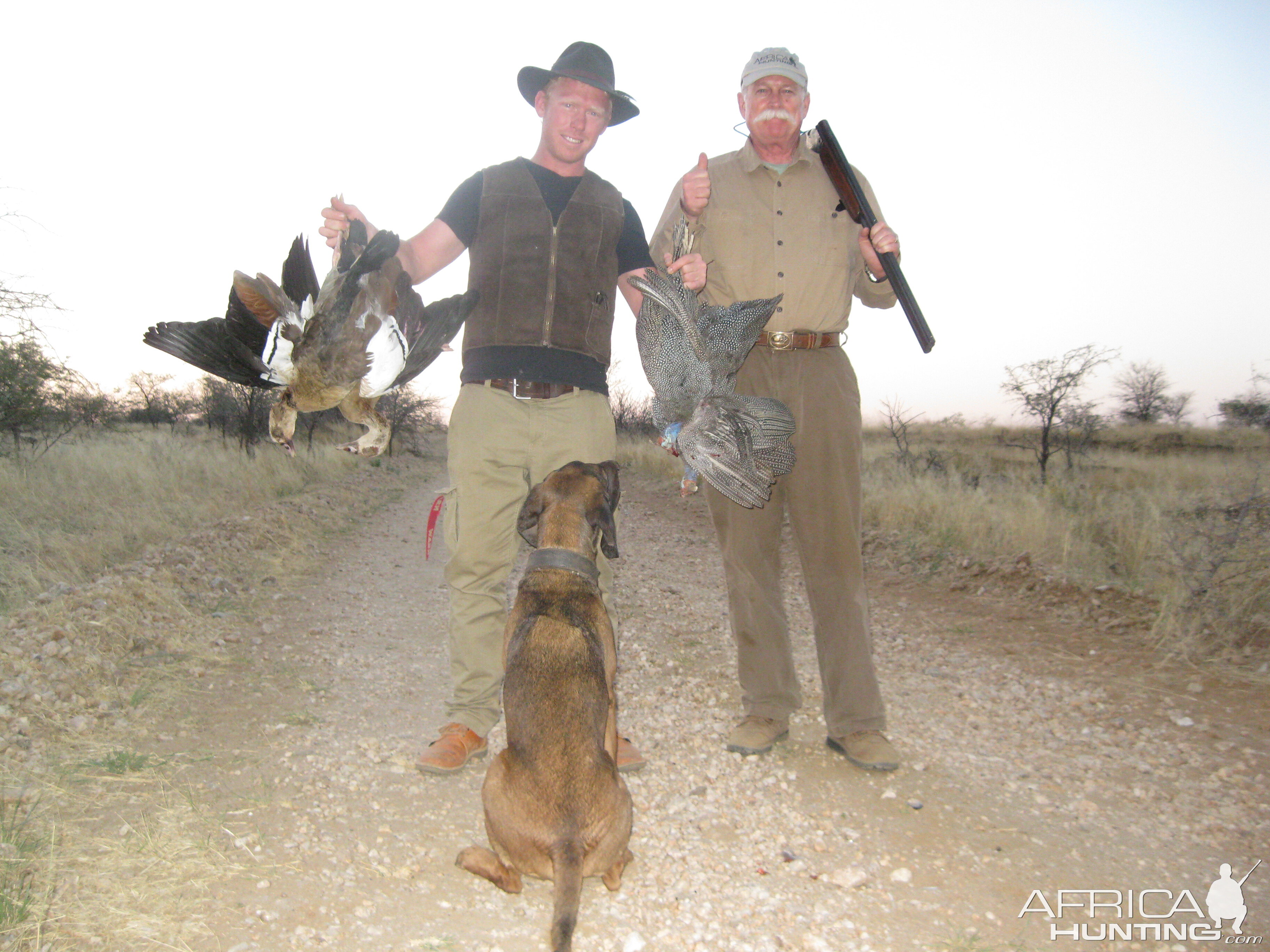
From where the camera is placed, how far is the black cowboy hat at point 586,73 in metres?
3.61

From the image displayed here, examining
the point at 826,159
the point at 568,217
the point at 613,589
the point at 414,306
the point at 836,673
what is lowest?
the point at 836,673

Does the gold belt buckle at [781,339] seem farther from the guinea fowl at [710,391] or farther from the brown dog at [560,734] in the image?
the brown dog at [560,734]

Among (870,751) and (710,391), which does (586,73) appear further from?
(870,751)

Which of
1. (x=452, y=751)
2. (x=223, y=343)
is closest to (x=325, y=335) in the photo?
(x=223, y=343)

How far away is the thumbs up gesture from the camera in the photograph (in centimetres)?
370

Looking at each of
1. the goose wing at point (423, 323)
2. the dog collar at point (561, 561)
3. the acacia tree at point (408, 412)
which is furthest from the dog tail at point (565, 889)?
the acacia tree at point (408, 412)

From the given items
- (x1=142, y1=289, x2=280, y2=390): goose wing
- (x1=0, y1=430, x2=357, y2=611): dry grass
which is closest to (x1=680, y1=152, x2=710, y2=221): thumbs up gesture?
(x1=142, y1=289, x2=280, y2=390): goose wing

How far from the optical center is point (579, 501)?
329 cm

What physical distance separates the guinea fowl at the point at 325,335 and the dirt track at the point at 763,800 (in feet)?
5.23

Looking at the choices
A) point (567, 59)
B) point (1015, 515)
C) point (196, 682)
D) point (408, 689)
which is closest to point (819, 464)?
point (567, 59)

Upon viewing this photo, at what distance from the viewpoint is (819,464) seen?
3922mm

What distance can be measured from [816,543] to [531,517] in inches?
60.5

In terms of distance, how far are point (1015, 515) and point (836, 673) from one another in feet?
18.0

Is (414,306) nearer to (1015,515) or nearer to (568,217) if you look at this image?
(568,217)
